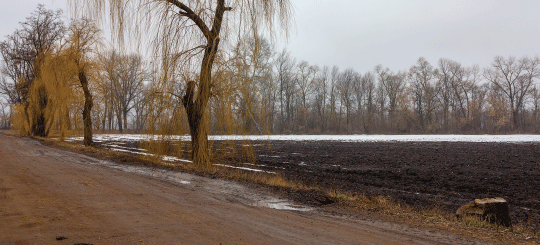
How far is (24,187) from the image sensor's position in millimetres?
6430

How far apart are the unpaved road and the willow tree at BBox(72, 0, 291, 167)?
14.5 ft

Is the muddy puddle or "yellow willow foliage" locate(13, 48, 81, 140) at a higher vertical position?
"yellow willow foliage" locate(13, 48, 81, 140)

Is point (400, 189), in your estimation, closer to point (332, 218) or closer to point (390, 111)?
point (332, 218)

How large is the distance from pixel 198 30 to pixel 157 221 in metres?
7.75

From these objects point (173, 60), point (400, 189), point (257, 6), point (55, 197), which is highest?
point (257, 6)

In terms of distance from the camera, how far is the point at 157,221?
15.3 ft

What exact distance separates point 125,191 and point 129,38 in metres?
4.29

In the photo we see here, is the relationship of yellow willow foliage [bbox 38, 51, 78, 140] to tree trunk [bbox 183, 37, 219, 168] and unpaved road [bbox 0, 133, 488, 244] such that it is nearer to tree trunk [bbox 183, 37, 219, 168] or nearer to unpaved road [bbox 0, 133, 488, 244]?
tree trunk [bbox 183, 37, 219, 168]

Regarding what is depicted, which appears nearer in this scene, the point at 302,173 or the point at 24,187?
the point at 24,187

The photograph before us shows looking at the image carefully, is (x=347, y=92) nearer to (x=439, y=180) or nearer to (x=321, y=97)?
(x=321, y=97)

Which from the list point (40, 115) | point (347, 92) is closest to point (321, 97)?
point (347, 92)

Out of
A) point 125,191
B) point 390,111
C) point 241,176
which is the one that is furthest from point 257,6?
point 390,111

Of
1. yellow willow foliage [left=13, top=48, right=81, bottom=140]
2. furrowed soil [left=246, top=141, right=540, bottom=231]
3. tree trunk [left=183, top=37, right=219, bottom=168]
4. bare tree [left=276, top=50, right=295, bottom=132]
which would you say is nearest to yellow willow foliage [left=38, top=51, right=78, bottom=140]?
yellow willow foliage [left=13, top=48, right=81, bottom=140]

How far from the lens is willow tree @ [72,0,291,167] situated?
9.90 m
